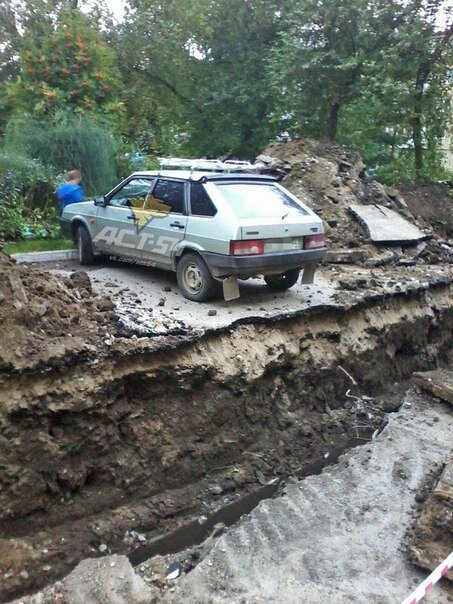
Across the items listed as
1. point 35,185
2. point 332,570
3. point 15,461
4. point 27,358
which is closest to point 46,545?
point 15,461

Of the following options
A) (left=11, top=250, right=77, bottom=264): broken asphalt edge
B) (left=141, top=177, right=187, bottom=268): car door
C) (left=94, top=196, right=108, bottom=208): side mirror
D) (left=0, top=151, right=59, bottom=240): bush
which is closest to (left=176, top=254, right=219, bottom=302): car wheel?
(left=141, top=177, right=187, bottom=268): car door

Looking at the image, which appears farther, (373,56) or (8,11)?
(8,11)

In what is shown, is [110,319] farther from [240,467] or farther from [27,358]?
[240,467]

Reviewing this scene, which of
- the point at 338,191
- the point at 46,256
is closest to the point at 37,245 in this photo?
the point at 46,256

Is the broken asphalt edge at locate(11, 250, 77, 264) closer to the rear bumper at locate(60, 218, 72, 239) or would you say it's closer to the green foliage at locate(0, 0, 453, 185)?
the rear bumper at locate(60, 218, 72, 239)

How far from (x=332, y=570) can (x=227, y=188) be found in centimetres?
491

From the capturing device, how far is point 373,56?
49.3ft

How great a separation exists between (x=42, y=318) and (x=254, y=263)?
2.72 meters

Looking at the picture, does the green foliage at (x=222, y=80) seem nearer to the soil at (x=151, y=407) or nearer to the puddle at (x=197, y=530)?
the soil at (x=151, y=407)

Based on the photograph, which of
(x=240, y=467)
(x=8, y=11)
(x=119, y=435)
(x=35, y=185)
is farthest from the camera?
(x=8, y=11)

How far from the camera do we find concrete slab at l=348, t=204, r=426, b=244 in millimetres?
11805

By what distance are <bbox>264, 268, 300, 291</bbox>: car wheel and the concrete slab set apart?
136 inches

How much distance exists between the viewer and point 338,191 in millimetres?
12555

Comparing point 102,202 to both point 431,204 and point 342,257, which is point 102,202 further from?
point 431,204
